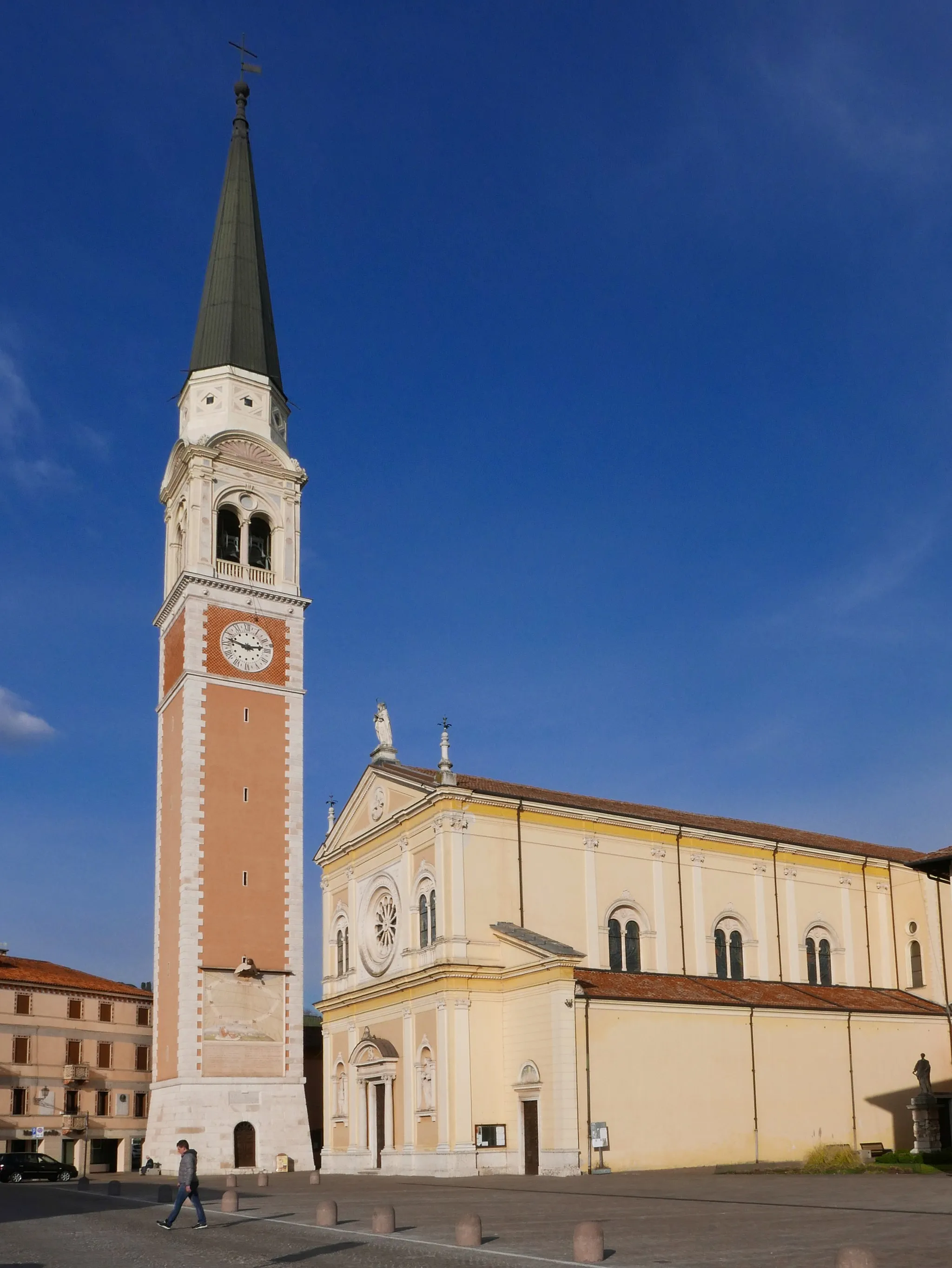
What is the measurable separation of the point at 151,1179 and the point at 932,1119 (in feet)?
85.7

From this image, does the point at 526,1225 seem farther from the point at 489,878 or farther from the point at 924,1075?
the point at 924,1075

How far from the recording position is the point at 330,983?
52.2 meters

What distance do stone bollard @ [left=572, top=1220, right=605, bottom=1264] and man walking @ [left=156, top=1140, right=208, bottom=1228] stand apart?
878 cm

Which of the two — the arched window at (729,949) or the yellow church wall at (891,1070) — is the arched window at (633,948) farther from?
the yellow church wall at (891,1070)

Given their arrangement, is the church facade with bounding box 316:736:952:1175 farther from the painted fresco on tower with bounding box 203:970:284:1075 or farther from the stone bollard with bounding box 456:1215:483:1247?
the stone bollard with bounding box 456:1215:483:1247

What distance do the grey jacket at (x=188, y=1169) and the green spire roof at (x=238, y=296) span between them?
40.6 m

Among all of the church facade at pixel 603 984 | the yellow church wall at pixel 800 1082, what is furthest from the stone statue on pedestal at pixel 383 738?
the yellow church wall at pixel 800 1082

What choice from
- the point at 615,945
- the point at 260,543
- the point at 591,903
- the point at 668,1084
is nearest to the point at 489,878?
the point at 591,903

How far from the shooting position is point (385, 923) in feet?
160

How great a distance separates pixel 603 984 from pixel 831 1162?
8.99 m

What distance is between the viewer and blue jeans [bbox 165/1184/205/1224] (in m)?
22.2

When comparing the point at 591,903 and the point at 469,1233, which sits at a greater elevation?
the point at 591,903

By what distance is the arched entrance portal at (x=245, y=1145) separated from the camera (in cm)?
4619

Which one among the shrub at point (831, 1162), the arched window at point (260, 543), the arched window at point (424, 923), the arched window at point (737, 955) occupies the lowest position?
the shrub at point (831, 1162)
